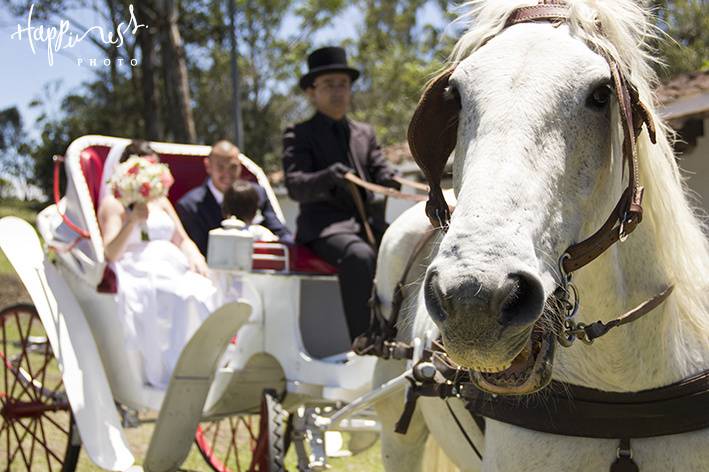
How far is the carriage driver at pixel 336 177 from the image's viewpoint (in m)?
4.43

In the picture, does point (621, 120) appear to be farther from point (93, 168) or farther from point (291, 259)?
point (93, 168)

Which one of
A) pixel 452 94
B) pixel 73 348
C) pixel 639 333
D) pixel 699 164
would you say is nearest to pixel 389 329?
pixel 639 333

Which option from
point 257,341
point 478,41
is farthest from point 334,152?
point 478,41

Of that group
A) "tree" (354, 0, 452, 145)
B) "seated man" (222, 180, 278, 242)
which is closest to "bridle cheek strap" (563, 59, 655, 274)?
"seated man" (222, 180, 278, 242)

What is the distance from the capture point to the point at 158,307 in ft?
16.9

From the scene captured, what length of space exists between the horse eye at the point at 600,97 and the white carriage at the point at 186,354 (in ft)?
7.11

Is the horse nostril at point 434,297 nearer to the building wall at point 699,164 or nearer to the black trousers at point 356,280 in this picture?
the black trousers at point 356,280

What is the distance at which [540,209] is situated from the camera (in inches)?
75.1

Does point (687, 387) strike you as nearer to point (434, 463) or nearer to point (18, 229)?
point (434, 463)

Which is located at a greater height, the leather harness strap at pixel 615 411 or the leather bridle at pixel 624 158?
the leather bridle at pixel 624 158

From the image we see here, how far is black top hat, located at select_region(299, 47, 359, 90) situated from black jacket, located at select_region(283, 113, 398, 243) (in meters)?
0.23

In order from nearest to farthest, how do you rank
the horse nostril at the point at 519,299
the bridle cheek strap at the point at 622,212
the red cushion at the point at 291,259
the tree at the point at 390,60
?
the horse nostril at the point at 519,299
the bridle cheek strap at the point at 622,212
the red cushion at the point at 291,259
the tree at the point at 390,60

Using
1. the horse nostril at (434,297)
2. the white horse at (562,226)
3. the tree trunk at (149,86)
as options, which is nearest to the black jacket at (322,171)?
the white horse at (562,226)

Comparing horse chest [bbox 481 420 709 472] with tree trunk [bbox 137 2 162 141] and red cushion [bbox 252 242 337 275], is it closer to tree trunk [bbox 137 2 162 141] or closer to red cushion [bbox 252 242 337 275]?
red cushion [bbox 252 242 337 275]
